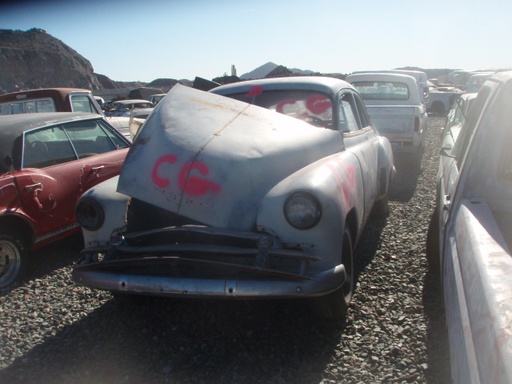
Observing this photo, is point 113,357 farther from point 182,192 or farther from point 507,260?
point 507,260

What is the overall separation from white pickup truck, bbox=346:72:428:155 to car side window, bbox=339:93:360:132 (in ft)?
10.1

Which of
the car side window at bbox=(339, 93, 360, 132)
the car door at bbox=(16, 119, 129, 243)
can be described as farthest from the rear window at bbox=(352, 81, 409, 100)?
the car door at bbox=(16, 119, 129, 243)

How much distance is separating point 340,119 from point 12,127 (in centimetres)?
313

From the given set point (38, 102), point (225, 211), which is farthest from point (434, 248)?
point (38, 102)

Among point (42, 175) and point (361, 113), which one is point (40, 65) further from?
point (361, 113)

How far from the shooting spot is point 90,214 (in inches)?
133

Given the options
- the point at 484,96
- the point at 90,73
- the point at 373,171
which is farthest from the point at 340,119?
the point at 90,73

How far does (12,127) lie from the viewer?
4.48 metres

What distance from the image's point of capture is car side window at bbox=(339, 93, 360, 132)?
14.4 ft

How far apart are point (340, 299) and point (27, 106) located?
6.35 meters

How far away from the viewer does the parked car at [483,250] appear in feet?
4.54

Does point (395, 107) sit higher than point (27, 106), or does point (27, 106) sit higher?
point (27, 106)

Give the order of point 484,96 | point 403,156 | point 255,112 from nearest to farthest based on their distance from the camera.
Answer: point 484,96 → point 255,112 → point 403,156

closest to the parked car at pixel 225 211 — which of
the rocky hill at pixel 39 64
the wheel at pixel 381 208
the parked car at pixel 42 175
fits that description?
the parked car at pixel 42 175
